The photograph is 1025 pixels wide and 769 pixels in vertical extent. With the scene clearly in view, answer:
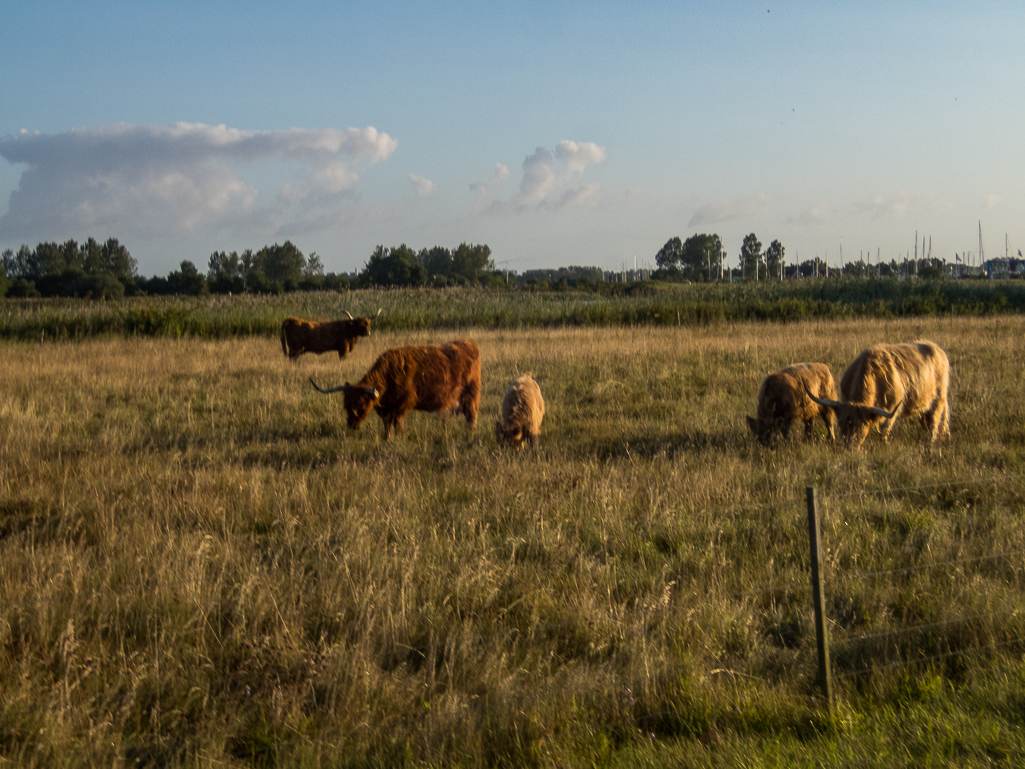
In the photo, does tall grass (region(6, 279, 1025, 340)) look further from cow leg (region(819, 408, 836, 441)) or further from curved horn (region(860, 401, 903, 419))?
curved horn (region(860, 401, 903, 419))

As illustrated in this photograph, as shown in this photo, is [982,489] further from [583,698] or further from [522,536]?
[583,698]

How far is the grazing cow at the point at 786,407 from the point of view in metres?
10.5

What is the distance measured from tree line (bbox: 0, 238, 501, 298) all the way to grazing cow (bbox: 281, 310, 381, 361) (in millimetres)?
37110

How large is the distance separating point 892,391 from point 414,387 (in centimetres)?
708

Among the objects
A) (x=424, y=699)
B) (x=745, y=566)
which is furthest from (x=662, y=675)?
(x=745, y=566)

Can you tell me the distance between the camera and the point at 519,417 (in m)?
10.8

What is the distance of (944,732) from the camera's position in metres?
3.74

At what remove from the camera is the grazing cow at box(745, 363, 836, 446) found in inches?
414

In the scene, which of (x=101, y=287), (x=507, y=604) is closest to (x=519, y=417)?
(x=507, y=604)

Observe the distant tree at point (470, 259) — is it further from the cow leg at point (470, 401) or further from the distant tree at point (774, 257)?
the cow leg at point (470, 401)

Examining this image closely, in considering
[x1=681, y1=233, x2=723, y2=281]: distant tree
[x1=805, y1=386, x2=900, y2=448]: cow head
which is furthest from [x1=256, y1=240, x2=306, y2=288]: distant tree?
[x1=805, y1=386, x2=900, y2=448]: cow head

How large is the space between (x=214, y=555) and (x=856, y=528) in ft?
18.4

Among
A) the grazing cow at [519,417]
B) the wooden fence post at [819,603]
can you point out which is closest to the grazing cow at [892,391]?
the grazing cow at [519,417]

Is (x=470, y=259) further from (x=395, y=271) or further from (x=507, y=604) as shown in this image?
(x=507, y=604)
